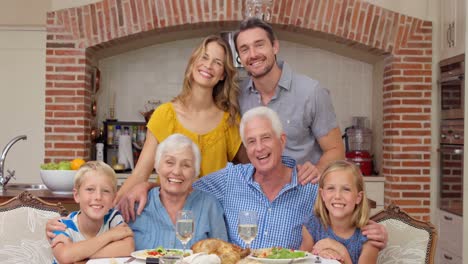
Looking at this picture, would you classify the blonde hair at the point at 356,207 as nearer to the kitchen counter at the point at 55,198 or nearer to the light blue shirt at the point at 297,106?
the light blue shirt at the point at 297,106

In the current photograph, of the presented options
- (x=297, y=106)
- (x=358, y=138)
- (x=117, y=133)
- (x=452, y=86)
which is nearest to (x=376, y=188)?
(x=358, y=138)

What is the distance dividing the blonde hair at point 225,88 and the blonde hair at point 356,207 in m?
0.74

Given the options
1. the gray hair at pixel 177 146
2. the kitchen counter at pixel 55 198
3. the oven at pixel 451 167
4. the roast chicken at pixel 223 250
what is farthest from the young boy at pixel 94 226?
the oven at pixel 451 167

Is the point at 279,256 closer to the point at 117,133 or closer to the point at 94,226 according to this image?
the point at 94,226

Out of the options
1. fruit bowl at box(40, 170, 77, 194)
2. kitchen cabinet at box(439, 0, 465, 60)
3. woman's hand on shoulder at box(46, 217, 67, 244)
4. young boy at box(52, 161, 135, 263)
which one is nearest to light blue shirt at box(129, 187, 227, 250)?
young boy at box(52, 161, 135, 263)

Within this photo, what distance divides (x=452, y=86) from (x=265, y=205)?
3.27 metres

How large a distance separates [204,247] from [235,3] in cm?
379

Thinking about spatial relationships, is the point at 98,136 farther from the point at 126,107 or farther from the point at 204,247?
the point at 204,247

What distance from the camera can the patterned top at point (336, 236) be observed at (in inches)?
108

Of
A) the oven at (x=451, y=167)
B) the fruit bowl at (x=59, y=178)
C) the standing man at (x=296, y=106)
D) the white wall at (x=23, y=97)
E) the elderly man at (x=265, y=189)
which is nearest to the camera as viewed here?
the elderly man at (x=265, y=189)

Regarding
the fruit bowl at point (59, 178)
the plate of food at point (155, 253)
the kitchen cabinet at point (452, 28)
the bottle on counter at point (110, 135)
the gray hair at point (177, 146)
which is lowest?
the plate of food at point (155, 253)

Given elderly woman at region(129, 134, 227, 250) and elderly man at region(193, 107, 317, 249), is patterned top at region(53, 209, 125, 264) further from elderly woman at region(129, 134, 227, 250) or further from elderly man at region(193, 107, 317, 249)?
elderly man at region(193, 107, 317, 249)

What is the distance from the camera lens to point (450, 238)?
559 centimetres

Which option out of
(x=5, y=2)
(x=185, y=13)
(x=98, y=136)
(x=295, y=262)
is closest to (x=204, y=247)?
(x=295, y=262)
